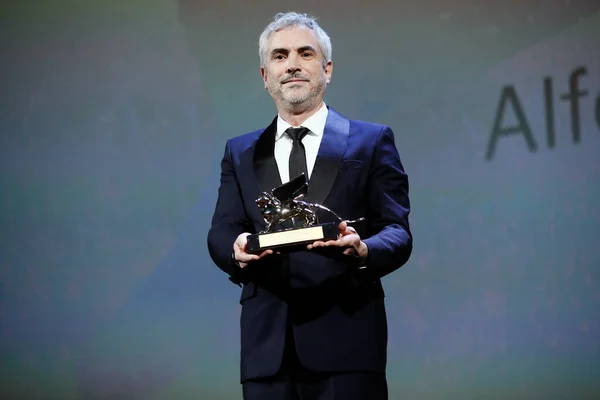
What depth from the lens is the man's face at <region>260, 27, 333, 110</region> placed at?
1933mm

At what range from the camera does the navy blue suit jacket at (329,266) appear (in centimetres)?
175

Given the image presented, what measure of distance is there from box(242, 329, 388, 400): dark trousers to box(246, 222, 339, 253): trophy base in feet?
0.82

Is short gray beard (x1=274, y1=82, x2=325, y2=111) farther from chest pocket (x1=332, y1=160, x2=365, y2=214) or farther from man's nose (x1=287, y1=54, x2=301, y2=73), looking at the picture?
chest pocket (x1=332, y1=160, x2=365, y2=214)

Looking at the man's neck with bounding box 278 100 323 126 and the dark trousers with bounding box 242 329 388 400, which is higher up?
the man's neck with bounding box 278 100 323 126

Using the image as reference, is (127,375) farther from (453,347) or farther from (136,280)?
(453,347)

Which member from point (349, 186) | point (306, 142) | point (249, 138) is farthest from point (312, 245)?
point (249, 138)

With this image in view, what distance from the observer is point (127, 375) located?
337 centimetres

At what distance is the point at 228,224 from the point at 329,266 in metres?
0.30

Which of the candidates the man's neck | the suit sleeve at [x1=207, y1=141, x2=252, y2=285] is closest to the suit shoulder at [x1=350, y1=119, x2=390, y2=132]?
the man's neck

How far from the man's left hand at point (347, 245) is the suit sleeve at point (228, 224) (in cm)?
27

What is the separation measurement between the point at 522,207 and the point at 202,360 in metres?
1.46

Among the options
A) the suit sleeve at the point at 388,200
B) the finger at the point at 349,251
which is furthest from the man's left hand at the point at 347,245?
the suit sleeve at the point at 388,200

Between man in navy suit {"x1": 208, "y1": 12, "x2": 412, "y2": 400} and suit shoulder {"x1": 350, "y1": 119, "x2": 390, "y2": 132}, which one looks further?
suit shoulder {"x1": 350, "y1": 119, "x2": 390, "y2": 132}

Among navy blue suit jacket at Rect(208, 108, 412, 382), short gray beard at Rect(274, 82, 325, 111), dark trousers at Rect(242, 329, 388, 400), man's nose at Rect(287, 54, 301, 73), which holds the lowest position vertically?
dark trousers at Rect(242, 329, 388, 400)
